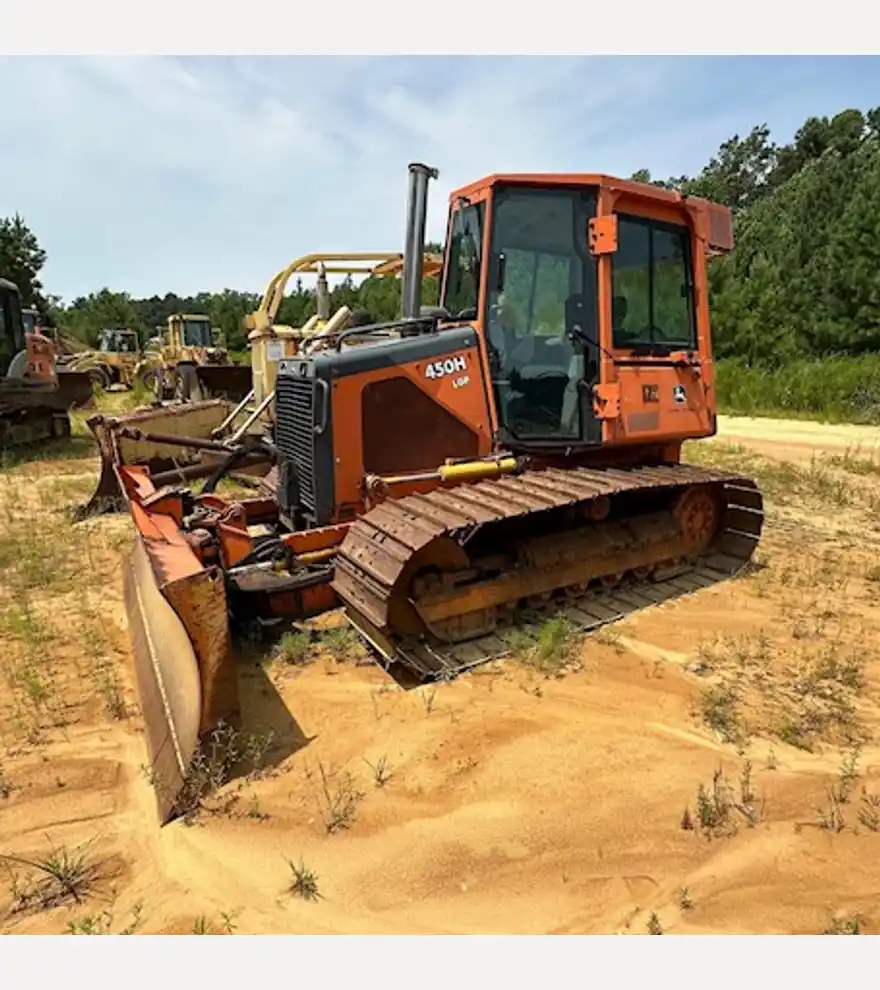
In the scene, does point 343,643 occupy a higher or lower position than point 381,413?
lower

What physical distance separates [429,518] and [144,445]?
5272 mm

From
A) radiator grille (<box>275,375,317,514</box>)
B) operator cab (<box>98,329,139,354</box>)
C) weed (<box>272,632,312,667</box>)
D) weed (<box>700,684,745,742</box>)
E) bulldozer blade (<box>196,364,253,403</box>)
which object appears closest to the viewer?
weed (<box>700,684,745,742</box>)

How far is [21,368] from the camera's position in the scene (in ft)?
44.6

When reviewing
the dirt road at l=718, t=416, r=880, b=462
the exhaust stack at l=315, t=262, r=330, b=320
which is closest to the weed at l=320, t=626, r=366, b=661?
the exhaust stack at l=315, t=262, r=330, b=320

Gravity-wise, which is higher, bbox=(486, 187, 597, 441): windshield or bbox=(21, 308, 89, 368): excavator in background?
bbox=(21, 308, 89, 368): excavator in background

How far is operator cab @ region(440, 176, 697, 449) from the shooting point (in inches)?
199

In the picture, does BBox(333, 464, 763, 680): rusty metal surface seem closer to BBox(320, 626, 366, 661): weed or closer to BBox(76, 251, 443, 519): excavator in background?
BBox(320, 626, 366, 661): weed

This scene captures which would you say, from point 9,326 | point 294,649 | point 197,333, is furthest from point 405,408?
point 197,333

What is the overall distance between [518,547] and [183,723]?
89.0 inches

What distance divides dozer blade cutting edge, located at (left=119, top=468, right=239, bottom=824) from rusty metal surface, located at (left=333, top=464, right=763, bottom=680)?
34.3 inches

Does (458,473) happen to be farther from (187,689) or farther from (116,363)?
(116,363)

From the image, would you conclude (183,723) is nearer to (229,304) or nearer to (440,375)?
(440,375)

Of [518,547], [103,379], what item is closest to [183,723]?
[518,547]

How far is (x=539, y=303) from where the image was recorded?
5.18 metres
